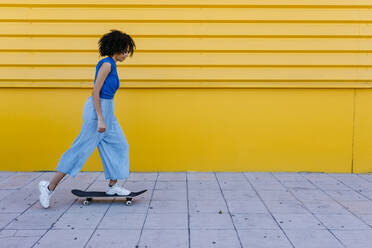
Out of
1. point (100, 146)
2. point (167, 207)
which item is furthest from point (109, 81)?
point (167, 207)

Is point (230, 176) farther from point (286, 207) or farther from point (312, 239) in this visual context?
point (312, 239)

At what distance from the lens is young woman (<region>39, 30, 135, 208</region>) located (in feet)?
15.0

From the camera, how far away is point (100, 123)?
456 centimetres

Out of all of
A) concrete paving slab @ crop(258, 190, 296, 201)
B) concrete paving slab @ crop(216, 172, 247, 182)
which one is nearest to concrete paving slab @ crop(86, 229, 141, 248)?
concrete paving slab @ crop(258, 190, 296, 201)
